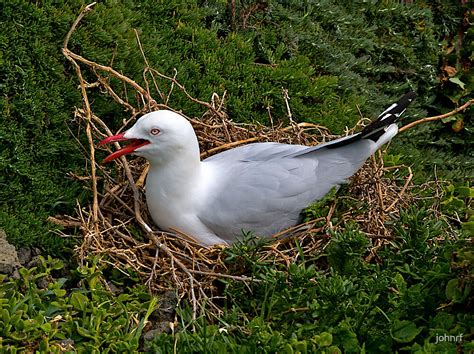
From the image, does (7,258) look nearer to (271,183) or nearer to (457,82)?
(271,183)

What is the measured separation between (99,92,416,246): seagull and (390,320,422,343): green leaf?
3.20 feet

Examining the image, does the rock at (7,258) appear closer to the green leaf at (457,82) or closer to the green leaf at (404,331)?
the green leaf at (404,331)

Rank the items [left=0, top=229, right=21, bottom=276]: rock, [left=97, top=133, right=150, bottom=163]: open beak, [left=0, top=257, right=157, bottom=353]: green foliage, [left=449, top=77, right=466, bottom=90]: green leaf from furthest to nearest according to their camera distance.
A: [left=449, top=77, right=466, bottom=90]: green leaf, [left=97, top=133, right=150, bottom=163]: open beak, [left=0, top=229, right=21, bottom=276]: rock, [left=0, top=257, right=157, bottom=353]: green foliage

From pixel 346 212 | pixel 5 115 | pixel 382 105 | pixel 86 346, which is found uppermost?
pixel 5 115

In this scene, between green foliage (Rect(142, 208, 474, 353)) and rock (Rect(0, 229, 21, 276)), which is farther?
rock (Rect(0, 229, 21, 276))

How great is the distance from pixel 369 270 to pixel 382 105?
7.80ft

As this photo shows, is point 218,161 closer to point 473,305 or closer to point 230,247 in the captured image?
point 230,247

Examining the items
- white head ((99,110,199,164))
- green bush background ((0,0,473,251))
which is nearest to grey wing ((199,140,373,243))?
white head ((99,110,199,164))

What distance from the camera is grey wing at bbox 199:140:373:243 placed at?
12.3 ft

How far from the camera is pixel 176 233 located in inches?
149

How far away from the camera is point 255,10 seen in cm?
534

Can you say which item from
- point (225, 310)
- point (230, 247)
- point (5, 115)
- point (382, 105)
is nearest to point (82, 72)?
point (5, 115)

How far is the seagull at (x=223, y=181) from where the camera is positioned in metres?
3.69

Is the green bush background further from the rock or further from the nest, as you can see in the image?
the rock
